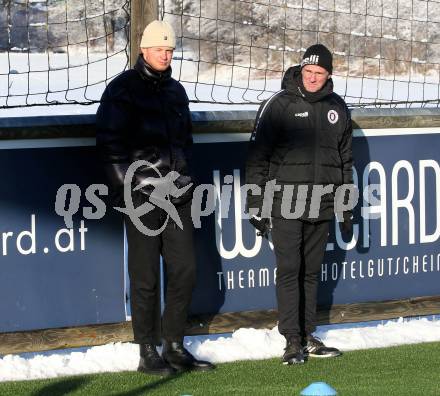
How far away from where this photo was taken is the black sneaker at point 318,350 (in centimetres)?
654

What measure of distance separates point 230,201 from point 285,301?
0.78 meters

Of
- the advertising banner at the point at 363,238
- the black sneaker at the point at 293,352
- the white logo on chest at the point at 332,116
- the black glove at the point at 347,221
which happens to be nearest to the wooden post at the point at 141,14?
the advertising banner at the point at 363,238

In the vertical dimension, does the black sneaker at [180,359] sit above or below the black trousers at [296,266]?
below

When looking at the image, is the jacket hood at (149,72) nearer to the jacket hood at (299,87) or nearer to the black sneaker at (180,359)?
the jacket hood at (299,87)

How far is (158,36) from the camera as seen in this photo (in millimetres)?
5941

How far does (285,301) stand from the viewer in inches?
255

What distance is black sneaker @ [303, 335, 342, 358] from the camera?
6543 millimetres

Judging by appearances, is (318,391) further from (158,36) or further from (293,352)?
(158,36)

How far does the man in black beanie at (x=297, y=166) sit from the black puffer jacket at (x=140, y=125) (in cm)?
57

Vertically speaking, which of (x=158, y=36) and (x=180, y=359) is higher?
(x=158, y=36)

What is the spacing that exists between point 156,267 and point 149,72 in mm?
1061

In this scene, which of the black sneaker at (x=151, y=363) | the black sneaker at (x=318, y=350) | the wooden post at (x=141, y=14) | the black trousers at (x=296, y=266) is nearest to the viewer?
the black sneaker at (x=151, y=363)

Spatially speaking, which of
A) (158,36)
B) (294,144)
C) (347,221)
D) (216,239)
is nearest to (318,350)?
(347,221)

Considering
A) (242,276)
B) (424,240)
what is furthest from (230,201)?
(424,240)
